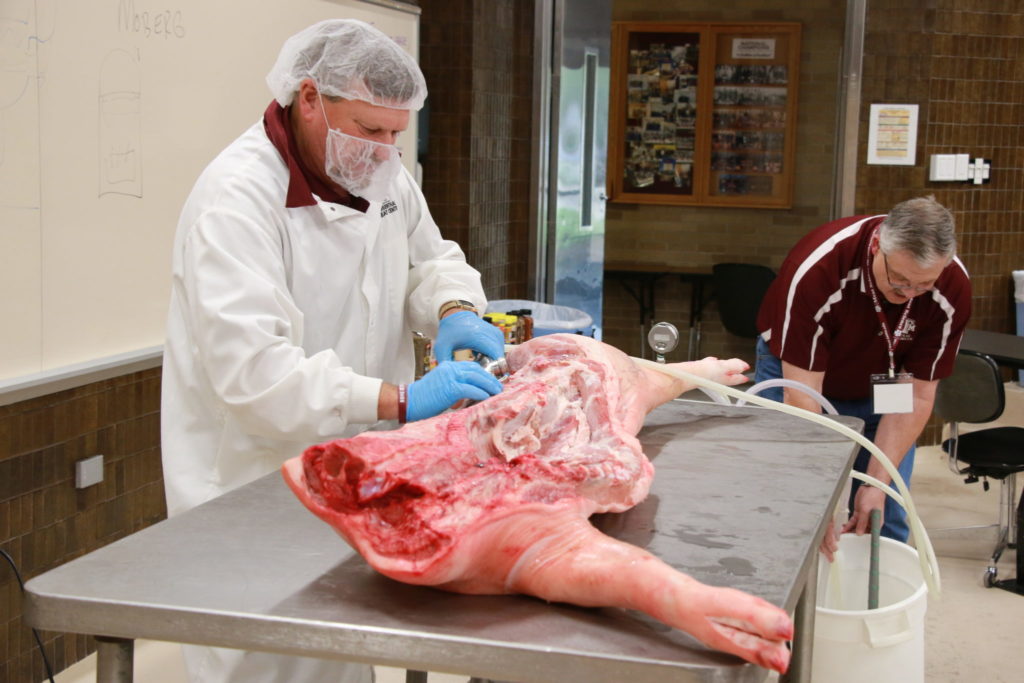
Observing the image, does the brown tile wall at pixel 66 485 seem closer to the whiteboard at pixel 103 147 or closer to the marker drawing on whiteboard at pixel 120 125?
the whiteboard at pixel 103 147

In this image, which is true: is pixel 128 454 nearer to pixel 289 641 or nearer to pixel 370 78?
pixel 370 78

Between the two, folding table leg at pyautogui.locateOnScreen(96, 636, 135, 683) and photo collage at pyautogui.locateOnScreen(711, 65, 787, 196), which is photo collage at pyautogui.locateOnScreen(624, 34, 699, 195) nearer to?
photo collage at pyautogui.locateOnScreen(711, 65, 787, 196)

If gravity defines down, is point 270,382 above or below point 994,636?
above

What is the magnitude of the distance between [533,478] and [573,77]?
4.62 metres

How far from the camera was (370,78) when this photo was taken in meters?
1.96

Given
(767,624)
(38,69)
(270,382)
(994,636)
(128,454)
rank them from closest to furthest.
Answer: (767,624)
(270,382)
(38,69)
(128,454)
(994,636)

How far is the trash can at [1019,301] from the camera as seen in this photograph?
18.7ft

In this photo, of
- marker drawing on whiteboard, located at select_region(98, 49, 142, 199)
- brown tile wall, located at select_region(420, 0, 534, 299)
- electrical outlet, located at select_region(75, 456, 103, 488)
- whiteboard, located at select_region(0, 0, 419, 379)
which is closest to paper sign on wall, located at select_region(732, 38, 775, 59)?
brown tile wall, located at select_region(420, 0, 534, 299)

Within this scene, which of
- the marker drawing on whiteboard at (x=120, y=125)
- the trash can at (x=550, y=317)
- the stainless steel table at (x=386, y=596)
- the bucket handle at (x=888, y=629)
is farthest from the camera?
the trash can at (x=550, y=317)

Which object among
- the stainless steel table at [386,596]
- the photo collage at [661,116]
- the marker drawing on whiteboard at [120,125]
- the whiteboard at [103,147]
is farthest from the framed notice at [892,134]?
the stainless steel table at [386,596]

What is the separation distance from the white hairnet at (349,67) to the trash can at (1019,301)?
4625mm

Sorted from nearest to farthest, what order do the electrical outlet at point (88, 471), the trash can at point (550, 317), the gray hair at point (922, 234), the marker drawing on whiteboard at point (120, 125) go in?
the gray hair at point (922, 234) < the marker drawing on whiteboard at point (120, 125) < the electrical outlet at point (88, 471) < the trash can at point (550, 317)

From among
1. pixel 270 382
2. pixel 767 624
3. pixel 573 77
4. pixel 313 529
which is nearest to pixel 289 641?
pixel 313 529

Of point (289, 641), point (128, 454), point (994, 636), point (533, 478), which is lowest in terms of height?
point (994, 636)
